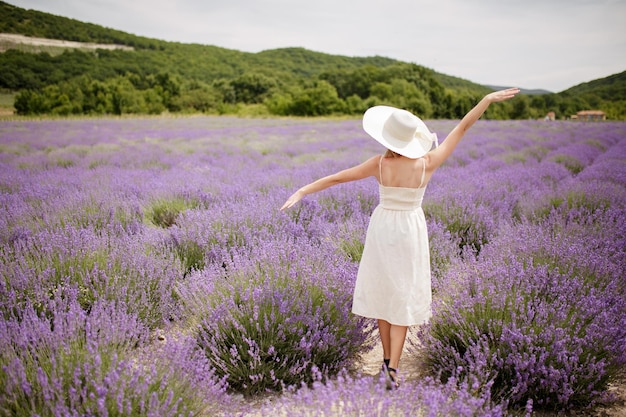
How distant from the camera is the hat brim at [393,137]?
1.97 metres

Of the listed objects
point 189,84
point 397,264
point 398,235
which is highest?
point 189,84

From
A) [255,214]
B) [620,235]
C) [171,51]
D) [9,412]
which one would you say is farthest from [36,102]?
[171,51]

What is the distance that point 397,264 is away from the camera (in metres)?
2.04

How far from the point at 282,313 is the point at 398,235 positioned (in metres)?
0.73

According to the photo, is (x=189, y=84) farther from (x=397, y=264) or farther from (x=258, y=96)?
(x=397, y=264)

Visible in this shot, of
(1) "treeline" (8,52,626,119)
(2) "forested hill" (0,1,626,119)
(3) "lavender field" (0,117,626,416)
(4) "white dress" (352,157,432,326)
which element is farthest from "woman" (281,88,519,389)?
(1) "treeline" (8,52,626,119)

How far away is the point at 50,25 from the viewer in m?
8.68

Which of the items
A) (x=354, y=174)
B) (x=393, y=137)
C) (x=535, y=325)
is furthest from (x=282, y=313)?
(x=535, y=325)

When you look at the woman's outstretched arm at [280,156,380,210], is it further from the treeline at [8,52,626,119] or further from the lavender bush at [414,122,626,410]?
the treeline at [8,52,626,119]

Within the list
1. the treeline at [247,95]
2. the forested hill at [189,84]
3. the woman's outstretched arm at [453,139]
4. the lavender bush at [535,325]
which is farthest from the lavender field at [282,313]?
the treeline at [247,95]

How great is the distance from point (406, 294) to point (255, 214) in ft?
6.93

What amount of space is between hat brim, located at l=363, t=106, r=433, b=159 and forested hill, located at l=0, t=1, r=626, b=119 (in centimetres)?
833

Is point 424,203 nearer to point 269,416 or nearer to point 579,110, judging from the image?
→ point 269,416

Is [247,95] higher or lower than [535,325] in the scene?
higher
